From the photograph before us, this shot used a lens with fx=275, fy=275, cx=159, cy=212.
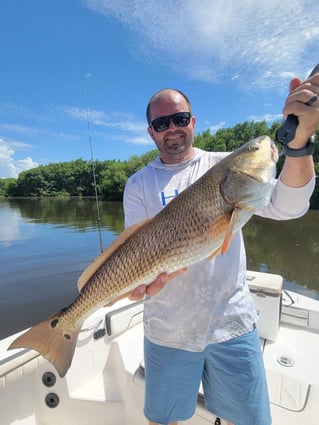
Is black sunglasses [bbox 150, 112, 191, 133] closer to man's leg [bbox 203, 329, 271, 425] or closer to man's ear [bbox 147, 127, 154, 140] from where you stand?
man's ear [bbox 147, 127, 154, 140]

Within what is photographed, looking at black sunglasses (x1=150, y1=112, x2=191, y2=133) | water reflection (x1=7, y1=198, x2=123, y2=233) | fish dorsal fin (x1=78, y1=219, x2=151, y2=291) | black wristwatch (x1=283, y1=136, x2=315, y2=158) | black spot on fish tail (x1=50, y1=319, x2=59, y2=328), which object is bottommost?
water reflection (x1=7, y1=198, x2=123, y2=233)

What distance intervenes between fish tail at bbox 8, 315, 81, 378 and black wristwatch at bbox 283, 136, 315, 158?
6.10 ft

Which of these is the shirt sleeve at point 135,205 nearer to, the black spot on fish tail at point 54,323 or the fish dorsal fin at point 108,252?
the fish dorsal fin at point 108,252

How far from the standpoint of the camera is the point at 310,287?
11.1m

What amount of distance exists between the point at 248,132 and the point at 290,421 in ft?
204

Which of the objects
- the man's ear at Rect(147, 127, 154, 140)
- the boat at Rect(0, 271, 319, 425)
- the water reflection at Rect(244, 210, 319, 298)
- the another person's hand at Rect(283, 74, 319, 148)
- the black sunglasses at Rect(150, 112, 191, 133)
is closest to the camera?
the another person's hand at Rect(283, 74, 319, 148)

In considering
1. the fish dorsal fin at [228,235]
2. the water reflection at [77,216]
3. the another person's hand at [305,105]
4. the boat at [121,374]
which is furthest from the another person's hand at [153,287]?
the water reflection at [77,216]

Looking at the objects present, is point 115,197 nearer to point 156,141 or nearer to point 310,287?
point 310,287

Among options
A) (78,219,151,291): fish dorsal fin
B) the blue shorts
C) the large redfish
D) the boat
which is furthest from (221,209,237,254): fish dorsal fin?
the boat

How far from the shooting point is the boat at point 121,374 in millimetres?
2633

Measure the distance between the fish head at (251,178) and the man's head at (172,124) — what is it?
2.13 ft

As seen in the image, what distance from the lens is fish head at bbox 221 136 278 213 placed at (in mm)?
1707

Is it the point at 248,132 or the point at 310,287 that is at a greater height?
the point at 248,132

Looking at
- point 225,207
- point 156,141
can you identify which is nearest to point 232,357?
point 225,207
